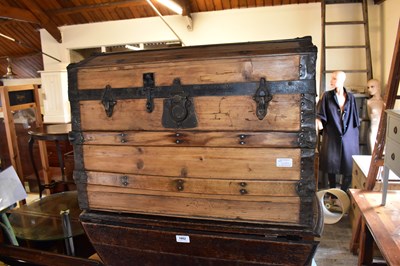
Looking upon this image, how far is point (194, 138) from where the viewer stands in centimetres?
115

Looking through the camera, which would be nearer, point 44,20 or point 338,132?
point 338,132

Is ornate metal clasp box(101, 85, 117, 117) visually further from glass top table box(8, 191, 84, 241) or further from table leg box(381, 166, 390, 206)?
table leg box(381, 166, 390, 206)

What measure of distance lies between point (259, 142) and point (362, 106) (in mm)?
3183

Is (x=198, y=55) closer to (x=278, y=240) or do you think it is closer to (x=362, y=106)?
(x=278, y=240)

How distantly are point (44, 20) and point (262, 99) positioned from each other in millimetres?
5361

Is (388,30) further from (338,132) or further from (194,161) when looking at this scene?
(194,161)

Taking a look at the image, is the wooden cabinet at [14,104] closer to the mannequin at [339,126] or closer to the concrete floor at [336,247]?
the concrete floor at [336,247]

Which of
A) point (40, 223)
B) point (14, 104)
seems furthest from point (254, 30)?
point (40, 223)

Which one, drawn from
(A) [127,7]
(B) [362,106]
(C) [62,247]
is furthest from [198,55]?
(A) [127,7]

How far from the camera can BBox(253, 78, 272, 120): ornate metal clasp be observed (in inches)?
41.3

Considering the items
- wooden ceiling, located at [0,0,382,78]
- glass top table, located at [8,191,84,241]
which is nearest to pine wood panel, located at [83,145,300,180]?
glass top table, located at [8,191,84,241]

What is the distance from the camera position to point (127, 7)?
15.8 feet

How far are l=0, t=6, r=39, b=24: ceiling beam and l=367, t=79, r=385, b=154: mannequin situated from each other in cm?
522

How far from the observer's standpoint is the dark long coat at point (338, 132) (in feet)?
10.7
